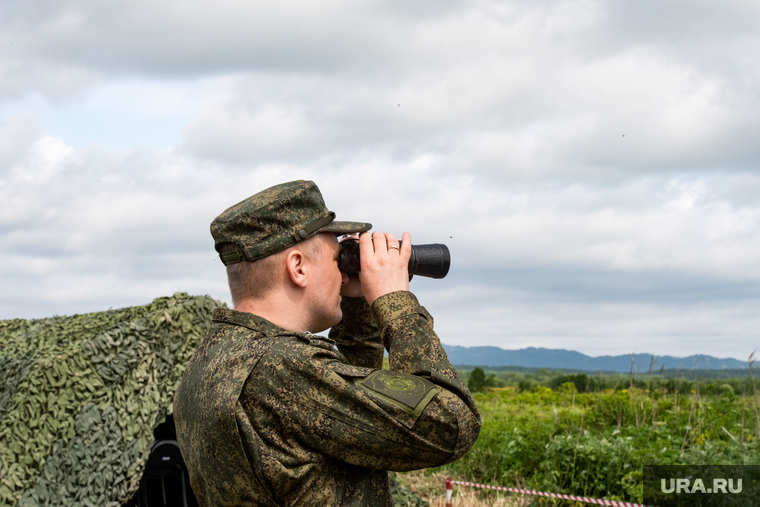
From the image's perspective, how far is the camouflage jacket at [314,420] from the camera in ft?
5.54

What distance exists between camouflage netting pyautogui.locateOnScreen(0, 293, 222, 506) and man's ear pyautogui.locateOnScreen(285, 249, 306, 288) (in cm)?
444

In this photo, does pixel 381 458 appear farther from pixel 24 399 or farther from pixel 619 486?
A: pixel 619 486

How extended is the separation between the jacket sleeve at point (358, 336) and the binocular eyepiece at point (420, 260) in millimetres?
227

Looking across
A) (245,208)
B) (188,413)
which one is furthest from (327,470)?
(245,208)

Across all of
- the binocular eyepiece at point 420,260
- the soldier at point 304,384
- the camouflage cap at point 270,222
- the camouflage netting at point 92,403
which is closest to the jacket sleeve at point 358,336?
the binocular eyepiece at point 420,260

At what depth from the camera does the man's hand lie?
2041mm

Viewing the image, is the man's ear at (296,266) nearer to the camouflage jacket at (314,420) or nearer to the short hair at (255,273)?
the short hair at (255,273)

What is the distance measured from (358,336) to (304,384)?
2.62 feet

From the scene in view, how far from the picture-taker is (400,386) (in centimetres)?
174

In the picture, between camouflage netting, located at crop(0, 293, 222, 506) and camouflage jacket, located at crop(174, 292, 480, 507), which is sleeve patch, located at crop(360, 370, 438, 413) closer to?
camouflage jacket, located at crop(174, 292, 480, 507)

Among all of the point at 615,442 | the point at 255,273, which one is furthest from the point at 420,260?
the point at 615,442

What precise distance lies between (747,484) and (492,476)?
3194 millimetres

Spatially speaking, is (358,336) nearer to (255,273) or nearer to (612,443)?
(255,273)

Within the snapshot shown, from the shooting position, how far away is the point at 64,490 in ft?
18.0
